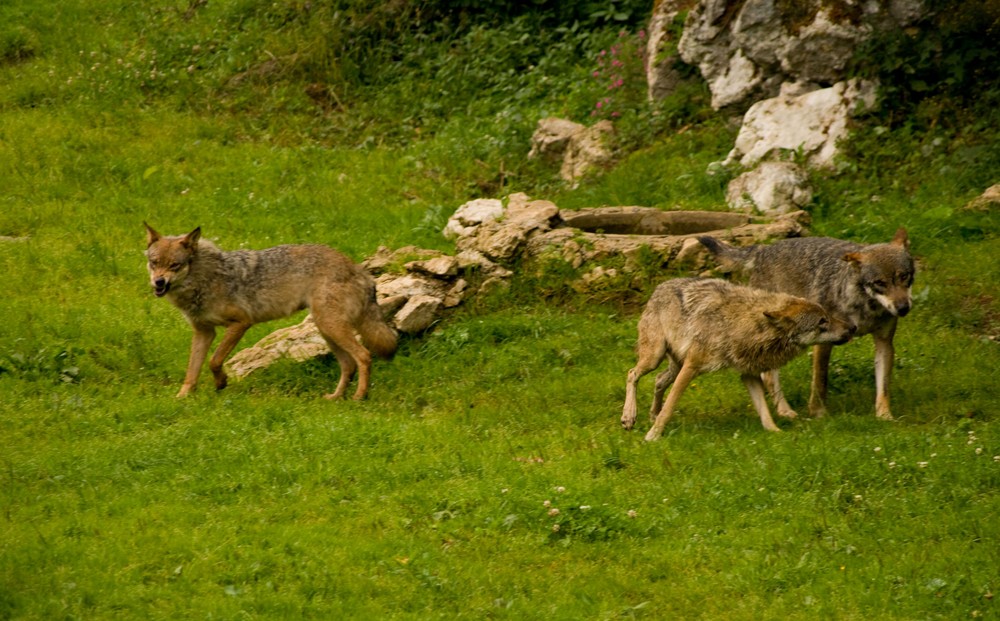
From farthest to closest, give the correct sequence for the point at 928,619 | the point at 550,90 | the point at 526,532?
the point at 550,90 → the point at 526,532 → the point at 928,619

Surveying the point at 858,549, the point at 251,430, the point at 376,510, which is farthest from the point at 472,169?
the point at 858,549

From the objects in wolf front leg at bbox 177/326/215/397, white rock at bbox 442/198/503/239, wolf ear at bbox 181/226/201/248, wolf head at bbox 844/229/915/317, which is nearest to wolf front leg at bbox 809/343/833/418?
wolf head at bbox 844/229/915/317

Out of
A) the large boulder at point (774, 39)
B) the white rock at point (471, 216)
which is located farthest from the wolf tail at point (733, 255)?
the large boulder at point (774, 39)

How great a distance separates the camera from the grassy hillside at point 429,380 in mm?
8367

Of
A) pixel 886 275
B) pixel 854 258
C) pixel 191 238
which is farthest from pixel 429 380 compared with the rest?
pixel 886 275

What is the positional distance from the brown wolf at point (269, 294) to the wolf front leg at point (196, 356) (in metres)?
0.01

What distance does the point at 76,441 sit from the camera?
11117 mm

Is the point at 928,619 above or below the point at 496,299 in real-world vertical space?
above

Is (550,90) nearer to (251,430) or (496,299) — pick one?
(496,299)

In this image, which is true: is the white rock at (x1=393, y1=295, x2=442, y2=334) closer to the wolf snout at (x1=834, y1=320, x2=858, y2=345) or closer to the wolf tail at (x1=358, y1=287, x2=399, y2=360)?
the wolf tail at (x1=358, y1=287, x2=399, y2=360)

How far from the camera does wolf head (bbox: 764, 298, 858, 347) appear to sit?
441 inches

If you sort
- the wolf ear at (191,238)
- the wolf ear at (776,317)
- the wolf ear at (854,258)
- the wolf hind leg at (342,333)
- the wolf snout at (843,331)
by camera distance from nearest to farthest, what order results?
the wolf ear at (776,317), the wolf snout at (843,331), the wolf ear at (854,258), the wolf hind leg at (342,333), the wolf ear at (191,238)

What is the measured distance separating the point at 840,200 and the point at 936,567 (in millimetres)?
9002

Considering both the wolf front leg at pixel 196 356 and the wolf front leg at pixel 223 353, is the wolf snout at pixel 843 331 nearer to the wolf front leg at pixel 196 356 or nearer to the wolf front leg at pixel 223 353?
the wolf front leg at pixel 223 353
